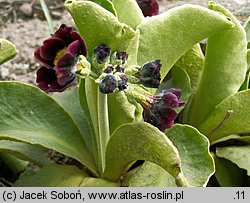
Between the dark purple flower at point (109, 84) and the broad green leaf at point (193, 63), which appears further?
the broad green leaf at point (193, 63)

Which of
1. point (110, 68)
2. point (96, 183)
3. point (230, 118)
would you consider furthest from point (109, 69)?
point (230, 118)

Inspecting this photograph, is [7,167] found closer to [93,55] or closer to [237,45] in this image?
[93,55]

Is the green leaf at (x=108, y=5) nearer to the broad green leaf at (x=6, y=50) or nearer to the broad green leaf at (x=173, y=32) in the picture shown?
the broad green leaf at (x=173, y=32)

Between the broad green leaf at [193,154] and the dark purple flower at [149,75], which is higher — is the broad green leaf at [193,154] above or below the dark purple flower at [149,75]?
below

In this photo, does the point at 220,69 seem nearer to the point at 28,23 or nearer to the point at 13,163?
the point at 13,163

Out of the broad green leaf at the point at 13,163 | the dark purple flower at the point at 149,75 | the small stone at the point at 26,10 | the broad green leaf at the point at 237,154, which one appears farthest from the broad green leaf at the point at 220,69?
the small stone at the point at 26,10

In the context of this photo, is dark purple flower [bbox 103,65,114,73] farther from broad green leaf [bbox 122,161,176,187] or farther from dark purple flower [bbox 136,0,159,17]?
dark purple flower [bbox 136,0,159,17]
